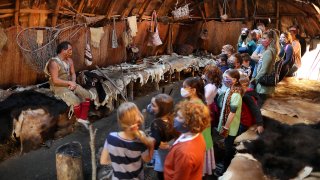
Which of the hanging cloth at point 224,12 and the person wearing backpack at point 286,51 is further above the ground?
the hanging cloth at point 224,12

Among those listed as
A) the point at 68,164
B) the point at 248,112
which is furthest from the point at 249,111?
the point at 68,164

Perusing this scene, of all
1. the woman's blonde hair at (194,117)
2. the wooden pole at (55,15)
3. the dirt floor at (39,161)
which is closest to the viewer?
the woman's blonde hair at (194,117)

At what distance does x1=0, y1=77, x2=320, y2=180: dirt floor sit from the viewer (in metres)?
5.07

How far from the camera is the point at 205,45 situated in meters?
13.0

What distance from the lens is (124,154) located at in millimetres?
2828

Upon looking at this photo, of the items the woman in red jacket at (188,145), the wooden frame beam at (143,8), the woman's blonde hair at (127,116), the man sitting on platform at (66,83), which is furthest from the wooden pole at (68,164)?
the wooden frame beam at (143,8)

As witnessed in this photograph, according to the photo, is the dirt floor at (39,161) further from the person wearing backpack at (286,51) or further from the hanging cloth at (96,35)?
the person wearing backpack at (286,51)

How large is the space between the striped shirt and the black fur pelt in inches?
129

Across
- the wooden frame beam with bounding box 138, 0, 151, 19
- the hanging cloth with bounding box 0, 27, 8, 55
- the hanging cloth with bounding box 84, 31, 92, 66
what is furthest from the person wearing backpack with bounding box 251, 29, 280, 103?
the wooden frame beam with bounding box 138, 0, 151, 19

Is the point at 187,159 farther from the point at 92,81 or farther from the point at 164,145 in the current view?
the point at 92,81

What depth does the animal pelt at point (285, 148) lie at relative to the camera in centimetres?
372

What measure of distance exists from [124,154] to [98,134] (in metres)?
4.07

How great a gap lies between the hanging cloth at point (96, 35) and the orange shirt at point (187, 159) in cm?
593

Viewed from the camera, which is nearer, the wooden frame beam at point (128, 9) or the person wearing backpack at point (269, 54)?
the person wearing backpack at point (269, 54)
